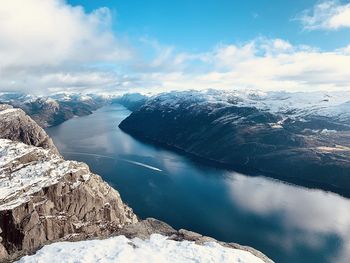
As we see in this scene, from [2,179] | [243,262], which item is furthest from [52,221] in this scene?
[243,262]

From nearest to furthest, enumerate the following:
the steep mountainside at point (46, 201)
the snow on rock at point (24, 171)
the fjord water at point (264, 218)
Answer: the steep mountainside at point (46, 201)
the snow on rock at point (24, 171)
the fjord water at point (264, 218)

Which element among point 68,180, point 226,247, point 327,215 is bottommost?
point 327,215

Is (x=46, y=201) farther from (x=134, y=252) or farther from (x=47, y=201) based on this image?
(x=134, y=252)

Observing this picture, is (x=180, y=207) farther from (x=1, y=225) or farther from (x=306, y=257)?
(x=1, y=225)

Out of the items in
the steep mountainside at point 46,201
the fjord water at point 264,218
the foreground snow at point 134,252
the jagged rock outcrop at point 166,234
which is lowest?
the fjord water at point 264,218

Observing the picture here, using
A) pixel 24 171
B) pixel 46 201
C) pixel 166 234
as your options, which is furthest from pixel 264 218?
pixel 166 234

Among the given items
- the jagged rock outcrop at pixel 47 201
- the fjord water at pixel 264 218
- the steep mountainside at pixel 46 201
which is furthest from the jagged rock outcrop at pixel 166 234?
the fjord water at pixel 264 218

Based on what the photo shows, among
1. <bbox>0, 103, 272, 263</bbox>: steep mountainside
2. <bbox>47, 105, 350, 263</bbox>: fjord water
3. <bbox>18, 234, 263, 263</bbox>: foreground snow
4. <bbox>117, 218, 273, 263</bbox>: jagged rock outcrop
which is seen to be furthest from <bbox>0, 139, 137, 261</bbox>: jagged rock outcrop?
<bbox>18, 234, 263, 263</bbox>: foreground snow

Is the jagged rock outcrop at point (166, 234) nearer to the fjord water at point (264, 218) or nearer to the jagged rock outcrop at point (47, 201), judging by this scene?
the jagged rock outcrop at point (47, 201)
